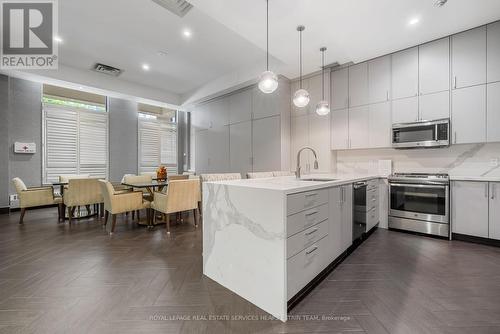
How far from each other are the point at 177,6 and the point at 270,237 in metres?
→ 3.14

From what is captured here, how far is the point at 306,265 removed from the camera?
67.2 inches

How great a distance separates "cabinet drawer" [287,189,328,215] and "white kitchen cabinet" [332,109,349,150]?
8.25 ft

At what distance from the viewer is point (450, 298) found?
1.72m

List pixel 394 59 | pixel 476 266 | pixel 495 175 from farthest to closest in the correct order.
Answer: pixel 394 59 < pixel 495 175 < pixel 476 266

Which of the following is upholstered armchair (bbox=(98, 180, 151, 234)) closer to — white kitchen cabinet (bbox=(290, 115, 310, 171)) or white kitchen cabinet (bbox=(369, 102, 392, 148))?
white kitchen cabinet (bbox=(290, 115, 310, 171))

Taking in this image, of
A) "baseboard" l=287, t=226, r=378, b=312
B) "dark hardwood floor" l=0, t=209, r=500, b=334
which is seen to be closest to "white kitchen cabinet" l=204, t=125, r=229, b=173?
"dark hardwood floor" l=0, t=209, r=500, b=334

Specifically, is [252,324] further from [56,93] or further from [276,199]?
[56,93]

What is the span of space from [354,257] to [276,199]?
5.38 ft

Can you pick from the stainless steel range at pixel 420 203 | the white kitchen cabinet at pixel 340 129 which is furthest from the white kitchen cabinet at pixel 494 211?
the white kitchen cabinet at pixel 340 129

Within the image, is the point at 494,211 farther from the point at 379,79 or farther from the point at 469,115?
the point at 379,79

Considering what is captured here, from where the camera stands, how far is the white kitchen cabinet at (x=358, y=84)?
3.91 m

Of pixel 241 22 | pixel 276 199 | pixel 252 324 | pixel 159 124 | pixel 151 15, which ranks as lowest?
pixel 252 324

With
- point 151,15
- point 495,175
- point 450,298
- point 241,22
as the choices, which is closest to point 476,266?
point 450,298

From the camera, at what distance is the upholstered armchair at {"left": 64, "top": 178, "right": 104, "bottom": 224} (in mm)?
3795
